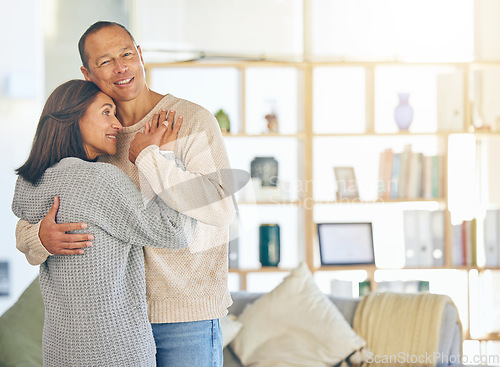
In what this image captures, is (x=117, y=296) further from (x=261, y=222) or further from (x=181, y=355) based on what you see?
(x=261, y=222)

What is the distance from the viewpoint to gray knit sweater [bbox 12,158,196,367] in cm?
122

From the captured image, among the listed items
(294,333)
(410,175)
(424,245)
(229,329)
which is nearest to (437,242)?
(424,245)

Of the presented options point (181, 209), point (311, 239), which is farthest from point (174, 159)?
point (311, 239)

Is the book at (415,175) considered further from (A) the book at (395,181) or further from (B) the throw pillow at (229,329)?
(B) the throw pillow at (229,329)

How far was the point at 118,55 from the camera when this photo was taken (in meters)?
1.30

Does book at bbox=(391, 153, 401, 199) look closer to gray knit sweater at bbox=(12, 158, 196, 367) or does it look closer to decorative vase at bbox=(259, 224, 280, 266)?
decorative vase at bbox=(259, 224, 280, 266)

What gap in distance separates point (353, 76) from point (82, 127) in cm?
265

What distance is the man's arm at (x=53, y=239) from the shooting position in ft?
3.97

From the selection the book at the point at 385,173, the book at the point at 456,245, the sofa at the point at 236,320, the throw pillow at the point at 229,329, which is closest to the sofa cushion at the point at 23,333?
the sofa at the point at 236,320

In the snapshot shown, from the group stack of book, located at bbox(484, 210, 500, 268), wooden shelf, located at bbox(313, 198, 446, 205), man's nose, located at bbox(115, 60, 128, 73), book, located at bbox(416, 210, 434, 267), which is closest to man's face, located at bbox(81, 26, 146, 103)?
man's nose, located at bbox(115, 60, 128, 73)

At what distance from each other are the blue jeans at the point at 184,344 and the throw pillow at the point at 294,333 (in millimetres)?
1115

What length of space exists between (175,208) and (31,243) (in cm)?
31

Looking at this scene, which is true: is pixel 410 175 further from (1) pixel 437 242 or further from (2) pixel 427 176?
(1) pixel 437 242

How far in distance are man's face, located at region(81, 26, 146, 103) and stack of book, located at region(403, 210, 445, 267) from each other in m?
2.43
